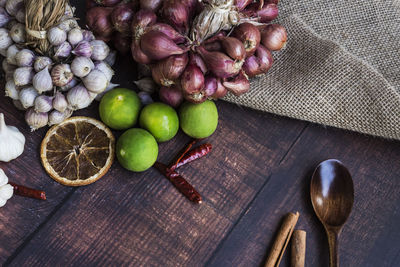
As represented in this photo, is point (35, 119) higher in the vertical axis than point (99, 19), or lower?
lower

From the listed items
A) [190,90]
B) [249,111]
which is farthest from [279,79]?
[190,90]

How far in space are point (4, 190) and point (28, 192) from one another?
0.06 metres

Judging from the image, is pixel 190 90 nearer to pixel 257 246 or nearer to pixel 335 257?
pixel 257 246

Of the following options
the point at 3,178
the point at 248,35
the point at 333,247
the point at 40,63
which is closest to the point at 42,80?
the point at 40,63

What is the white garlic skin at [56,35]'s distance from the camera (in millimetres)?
1148

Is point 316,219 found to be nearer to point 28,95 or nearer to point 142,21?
point 142,21

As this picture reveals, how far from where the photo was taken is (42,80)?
115 centimetres

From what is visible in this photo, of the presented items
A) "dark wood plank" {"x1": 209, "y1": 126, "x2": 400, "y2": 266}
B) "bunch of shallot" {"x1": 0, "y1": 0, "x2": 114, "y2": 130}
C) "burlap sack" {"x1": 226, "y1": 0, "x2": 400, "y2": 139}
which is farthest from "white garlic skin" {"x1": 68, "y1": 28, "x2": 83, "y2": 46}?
"dark wood plank" {"x1": 209, "y1": 126, "x2": 400, "y2": 266}

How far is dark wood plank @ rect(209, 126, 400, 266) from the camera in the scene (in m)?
1.29

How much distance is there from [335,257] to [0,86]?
40.9 inches

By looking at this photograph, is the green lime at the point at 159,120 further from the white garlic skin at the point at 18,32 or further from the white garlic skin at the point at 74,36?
the white garlic skin at the point at 18,32

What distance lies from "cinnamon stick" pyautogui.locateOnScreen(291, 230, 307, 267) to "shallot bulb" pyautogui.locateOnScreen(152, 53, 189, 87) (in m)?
0.54

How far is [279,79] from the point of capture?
138cm

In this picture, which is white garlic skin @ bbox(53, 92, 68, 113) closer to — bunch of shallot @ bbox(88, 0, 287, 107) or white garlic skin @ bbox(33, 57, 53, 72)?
white garlic skin @ bbox(33, 57, 53, 72)
